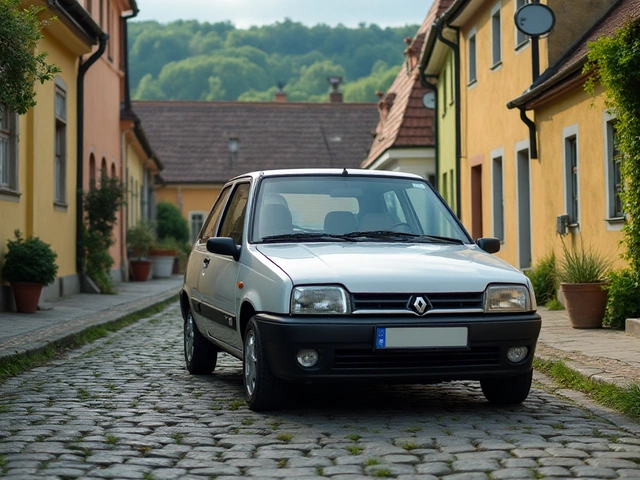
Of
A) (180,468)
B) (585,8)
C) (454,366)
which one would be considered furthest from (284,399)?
(585,8)

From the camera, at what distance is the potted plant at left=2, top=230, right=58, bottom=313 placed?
15.5 meters

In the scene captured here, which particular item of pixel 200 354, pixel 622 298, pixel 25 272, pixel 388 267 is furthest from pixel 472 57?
pixel 388 267

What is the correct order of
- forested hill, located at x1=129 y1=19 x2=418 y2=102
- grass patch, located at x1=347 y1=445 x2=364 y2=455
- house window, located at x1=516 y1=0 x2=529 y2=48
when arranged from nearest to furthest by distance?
grass patch, located at x1=347 y1=445 x2=364 y2=455
house window, located at x1=516 y1=0 x2=529 y2=48
forested hill, located at x1=129 y1=19 x2=418 y2=102

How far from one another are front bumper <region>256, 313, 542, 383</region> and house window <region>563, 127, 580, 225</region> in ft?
31.7

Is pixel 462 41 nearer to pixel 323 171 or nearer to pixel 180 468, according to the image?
pixel 323 171

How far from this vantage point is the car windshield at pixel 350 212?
7.80 metres

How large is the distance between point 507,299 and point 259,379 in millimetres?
1649

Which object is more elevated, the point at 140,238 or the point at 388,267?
the point at 140,238

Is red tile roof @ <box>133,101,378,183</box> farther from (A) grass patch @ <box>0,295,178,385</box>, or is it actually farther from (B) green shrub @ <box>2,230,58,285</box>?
(A) grass patch @ <box>0,295,178,385</box>

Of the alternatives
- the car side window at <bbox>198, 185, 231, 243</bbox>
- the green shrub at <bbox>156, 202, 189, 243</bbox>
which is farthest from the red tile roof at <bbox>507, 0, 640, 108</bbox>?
the green shrub at <bbox>156, 202, 189, 243</bbox>

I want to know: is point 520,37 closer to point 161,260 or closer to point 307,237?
point 307,237

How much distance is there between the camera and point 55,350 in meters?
11.4

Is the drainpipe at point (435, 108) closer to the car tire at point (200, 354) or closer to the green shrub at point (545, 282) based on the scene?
the green shrub at point (545, 282)

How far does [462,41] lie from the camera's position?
2422 centimetres
